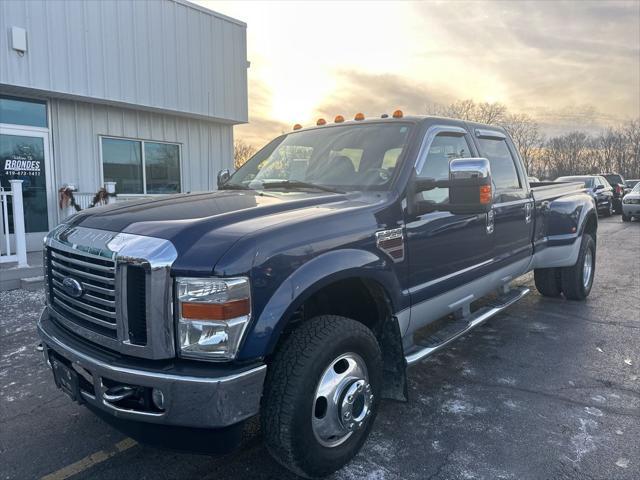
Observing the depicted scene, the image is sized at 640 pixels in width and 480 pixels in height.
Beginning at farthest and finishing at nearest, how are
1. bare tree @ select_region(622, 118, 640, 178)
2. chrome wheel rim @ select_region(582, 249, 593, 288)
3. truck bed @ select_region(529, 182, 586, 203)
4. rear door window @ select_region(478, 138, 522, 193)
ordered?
bare tree @ select_region(622, 118, 640, 178)
chrome wheel rim @ select_region(582, 249, 593, 288)
truck bed @ select_region(529, 182, 586, 203)
rear door window @ select_region(478, 138, 522, 193)

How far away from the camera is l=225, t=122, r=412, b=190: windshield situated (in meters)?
3.40

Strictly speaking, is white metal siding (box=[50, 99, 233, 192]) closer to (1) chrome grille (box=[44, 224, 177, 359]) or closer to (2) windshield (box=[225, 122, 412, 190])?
(2) windshield (box=[225, 122, 412, 190])

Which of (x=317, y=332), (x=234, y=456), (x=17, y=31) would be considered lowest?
(x=234, y=456)

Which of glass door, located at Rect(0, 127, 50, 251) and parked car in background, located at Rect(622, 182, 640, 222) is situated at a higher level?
glass door, located at Rect(0, 127, 50, 251)

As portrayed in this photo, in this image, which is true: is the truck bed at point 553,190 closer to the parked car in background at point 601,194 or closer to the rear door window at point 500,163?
the rear door window at point 500,163

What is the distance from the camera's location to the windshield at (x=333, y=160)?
340 centimetres

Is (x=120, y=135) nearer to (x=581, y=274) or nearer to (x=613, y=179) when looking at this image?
(x=581, y=274)

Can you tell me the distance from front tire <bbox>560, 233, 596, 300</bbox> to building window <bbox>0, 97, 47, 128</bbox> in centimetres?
975

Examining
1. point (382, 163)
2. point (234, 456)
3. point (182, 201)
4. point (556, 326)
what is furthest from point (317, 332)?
point (556, 326)

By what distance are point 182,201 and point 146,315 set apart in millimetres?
1047

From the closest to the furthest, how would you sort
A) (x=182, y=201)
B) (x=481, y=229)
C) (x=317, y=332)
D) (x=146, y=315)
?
(x=146, y=315) → (x=317, y=332) → (x=182, y=201) → (x=481, y=229)

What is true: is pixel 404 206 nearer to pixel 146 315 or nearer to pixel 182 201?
pixel 182 201

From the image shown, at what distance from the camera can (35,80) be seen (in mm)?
9094

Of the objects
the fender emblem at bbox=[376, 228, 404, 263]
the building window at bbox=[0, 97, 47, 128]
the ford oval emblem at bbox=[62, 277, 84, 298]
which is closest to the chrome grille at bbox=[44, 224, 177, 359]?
the ford oval emblem at bbox=[62, 277, 84, 298]
